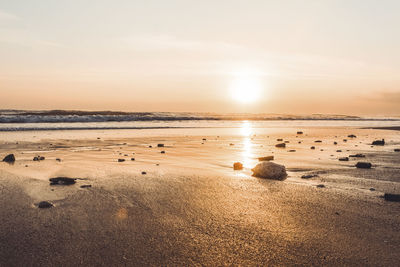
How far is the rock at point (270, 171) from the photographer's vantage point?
7418mm

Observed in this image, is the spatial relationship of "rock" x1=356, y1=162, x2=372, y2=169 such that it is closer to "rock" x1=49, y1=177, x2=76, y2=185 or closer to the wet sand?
the wet sand

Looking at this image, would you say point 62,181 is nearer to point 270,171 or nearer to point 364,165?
point 270,171

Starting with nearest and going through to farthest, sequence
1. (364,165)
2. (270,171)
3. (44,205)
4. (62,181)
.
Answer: (44,205)
(62,181)
(270,171)
(364,165)

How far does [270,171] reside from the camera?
746cm

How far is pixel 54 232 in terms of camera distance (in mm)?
4020

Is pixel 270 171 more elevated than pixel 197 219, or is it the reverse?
pixel 270 171

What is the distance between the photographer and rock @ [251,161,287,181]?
7418mm

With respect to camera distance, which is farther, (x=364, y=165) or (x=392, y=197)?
(x=364, y=165)

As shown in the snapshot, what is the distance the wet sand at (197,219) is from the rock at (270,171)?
249 mm

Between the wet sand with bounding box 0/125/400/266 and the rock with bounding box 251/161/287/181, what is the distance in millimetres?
249

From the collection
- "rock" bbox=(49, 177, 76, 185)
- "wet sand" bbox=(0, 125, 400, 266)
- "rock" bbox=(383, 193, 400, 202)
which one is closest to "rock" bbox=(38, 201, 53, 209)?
"wet sand" bbox=(0, 125, 400, 266)

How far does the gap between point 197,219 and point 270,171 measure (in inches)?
132

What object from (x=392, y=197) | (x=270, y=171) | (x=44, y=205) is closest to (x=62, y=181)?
(x=44, y=205)

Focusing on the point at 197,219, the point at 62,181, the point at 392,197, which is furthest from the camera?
the point at 62,181
